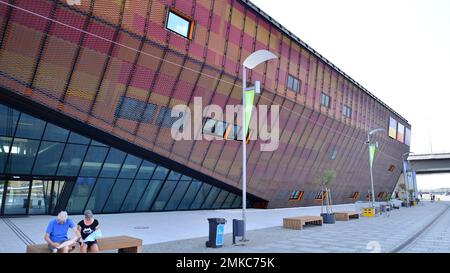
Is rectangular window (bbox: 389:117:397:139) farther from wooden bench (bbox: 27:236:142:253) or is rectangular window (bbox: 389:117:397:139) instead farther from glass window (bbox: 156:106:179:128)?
wooden bench (bbox: 27:236:142:253)

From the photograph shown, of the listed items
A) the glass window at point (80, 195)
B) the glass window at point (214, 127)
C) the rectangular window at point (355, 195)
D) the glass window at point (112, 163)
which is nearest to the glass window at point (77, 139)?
the glass window at point (112, 163)

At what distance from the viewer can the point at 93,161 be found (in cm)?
2223

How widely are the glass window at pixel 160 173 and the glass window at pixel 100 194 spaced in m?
3.33

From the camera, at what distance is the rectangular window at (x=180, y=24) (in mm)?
19766

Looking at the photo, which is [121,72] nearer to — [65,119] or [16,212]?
[65,119]

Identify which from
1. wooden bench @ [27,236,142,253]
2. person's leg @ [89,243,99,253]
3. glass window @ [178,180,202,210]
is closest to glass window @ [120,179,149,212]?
glass window @ [178,180,202,210]

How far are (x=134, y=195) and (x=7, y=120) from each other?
1034 cm

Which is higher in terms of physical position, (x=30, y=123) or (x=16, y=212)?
(x=30, y=123)

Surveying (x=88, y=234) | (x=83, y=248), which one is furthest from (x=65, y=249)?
(x=88, y=234)

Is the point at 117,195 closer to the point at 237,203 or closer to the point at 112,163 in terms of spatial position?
the point at 112,163

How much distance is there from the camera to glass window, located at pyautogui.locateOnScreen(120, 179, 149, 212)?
81.4 ft
